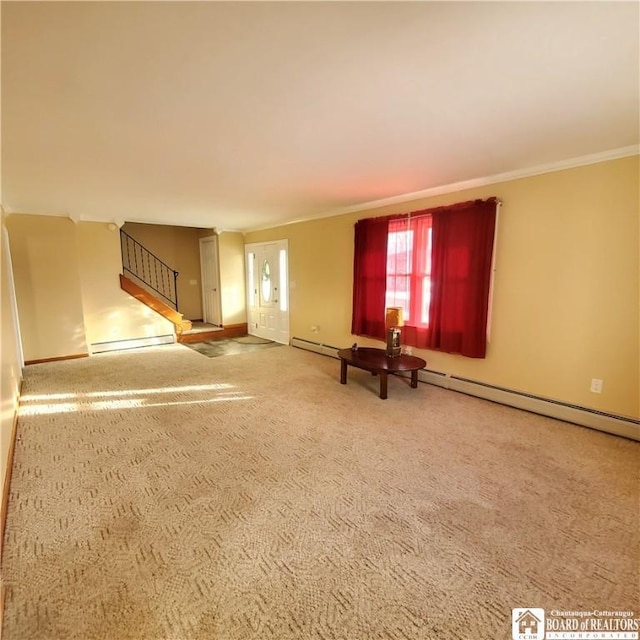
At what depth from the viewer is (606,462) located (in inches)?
95.8

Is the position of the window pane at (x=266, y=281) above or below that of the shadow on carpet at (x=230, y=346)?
above

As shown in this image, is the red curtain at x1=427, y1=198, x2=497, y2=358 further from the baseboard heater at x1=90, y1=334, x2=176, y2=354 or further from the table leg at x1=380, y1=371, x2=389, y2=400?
the baseboard heater at x1=90, y1=334, x2=176, y2=354

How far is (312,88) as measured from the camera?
1.78 metres

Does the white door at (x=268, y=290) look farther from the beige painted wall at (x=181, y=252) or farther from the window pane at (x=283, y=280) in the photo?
the beige painted wall at (x=181, y=252)

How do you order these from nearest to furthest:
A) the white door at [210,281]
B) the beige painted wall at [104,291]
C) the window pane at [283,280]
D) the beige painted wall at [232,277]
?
the beige painted wall at [104,291]
the window pane at [283,280]
the beige painted wall at [232,277]
the white door at [210,281]

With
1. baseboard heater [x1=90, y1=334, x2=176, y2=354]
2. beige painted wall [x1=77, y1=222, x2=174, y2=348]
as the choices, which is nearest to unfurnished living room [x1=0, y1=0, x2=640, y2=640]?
beige painted wall [x1=77, y1=222, x2=174, y2=348]

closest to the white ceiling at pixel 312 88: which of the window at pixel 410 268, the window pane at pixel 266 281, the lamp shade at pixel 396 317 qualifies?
the window at pixel 410 268

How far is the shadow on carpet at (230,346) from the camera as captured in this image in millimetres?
5832

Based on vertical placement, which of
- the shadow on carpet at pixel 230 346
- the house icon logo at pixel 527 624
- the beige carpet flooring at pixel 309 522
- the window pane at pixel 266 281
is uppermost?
the window pane at pixel 266 281

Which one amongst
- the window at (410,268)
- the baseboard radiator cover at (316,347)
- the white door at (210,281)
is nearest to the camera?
the window at (410,268)

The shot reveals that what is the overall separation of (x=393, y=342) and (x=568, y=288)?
1.79m

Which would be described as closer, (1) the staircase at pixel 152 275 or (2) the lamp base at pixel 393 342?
(2) the lamp base at pixel 393 342

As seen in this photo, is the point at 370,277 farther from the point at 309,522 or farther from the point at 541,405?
the point at 309,522

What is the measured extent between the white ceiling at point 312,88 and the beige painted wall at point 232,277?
384cm
